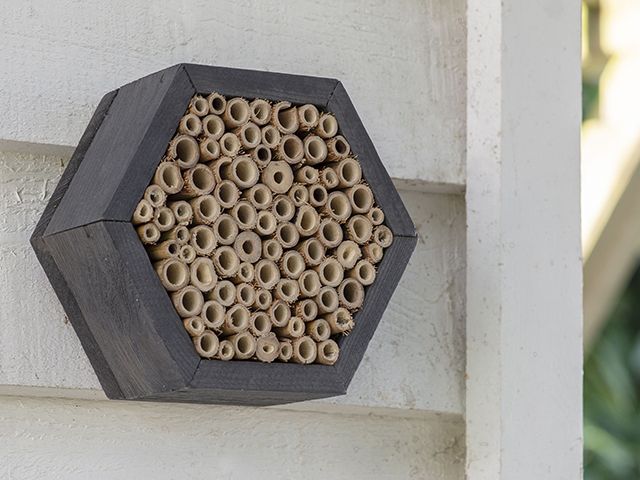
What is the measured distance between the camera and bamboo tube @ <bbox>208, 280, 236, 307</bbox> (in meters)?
0.88

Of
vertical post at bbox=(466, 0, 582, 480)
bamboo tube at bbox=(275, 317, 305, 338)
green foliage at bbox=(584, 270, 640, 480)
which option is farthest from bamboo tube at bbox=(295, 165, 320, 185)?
green foliage at bbox=(584, 270, 640, 480)

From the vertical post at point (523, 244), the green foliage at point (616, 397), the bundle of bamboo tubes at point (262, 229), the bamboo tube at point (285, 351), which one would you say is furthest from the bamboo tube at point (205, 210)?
the green foliage at point (616, 397)

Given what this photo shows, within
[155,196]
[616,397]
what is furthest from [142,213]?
[616,397]

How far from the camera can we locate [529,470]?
3.53 ft

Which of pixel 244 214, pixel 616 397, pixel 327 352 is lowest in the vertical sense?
pixel 616 397

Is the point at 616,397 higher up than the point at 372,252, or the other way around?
the point at 372,252

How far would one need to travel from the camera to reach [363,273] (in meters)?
0.94

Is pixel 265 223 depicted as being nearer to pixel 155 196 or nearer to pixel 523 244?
pixel 155 196

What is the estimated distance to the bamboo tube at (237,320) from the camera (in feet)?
2.88

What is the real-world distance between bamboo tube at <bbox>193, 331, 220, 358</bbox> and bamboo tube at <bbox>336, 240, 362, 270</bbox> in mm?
120

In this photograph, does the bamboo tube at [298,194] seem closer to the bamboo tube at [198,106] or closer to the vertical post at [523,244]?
the bamboo tube at [198,106]

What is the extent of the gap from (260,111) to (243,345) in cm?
17

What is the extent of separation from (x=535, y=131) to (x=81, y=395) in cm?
46

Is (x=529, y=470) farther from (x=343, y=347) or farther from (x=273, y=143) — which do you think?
(x=273, y=143)
